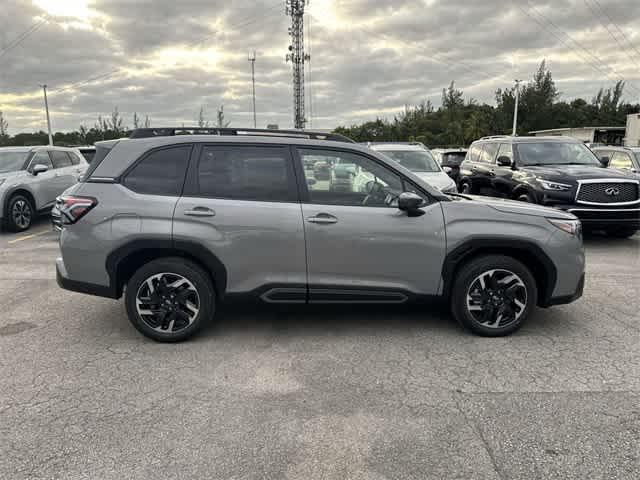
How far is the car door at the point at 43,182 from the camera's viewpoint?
10258 millimetres

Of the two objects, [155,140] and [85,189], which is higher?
[155,140]

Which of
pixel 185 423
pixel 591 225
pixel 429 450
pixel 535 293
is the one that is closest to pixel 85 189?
pixel 185 423

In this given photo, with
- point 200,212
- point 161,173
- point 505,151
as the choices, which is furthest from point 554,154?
point 161,173

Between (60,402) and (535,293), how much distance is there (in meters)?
3.76

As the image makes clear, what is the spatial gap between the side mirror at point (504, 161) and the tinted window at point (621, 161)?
3.91m

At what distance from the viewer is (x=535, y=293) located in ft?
13.9

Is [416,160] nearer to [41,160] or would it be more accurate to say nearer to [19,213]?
[41,160]

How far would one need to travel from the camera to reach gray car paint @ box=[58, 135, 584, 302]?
4051mm

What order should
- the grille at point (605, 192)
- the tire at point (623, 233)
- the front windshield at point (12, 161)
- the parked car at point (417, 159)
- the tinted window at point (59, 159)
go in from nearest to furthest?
the grille at point (605, 192), the tire at point (623, 233), the parked car at point (417, 159), the front windshield at point (12, 161), the tinted window at point (59, 159)

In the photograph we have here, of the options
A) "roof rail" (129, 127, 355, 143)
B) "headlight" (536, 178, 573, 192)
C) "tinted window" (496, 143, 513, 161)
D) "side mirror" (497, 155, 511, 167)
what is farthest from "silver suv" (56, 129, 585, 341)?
"tinted window" (496, 143, 513, 161)

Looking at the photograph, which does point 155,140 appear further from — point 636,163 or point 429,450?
point 636,163

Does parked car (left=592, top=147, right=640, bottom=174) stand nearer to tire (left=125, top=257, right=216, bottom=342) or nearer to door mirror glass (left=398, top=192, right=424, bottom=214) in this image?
door mirror glass (left=398, top=192, right=424, bottom=214)

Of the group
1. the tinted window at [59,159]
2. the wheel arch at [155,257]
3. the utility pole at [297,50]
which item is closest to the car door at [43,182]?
the tinted window at [59,159]

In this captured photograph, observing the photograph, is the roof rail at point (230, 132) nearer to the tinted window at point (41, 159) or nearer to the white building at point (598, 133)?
the tinted window at point (41, 159)
